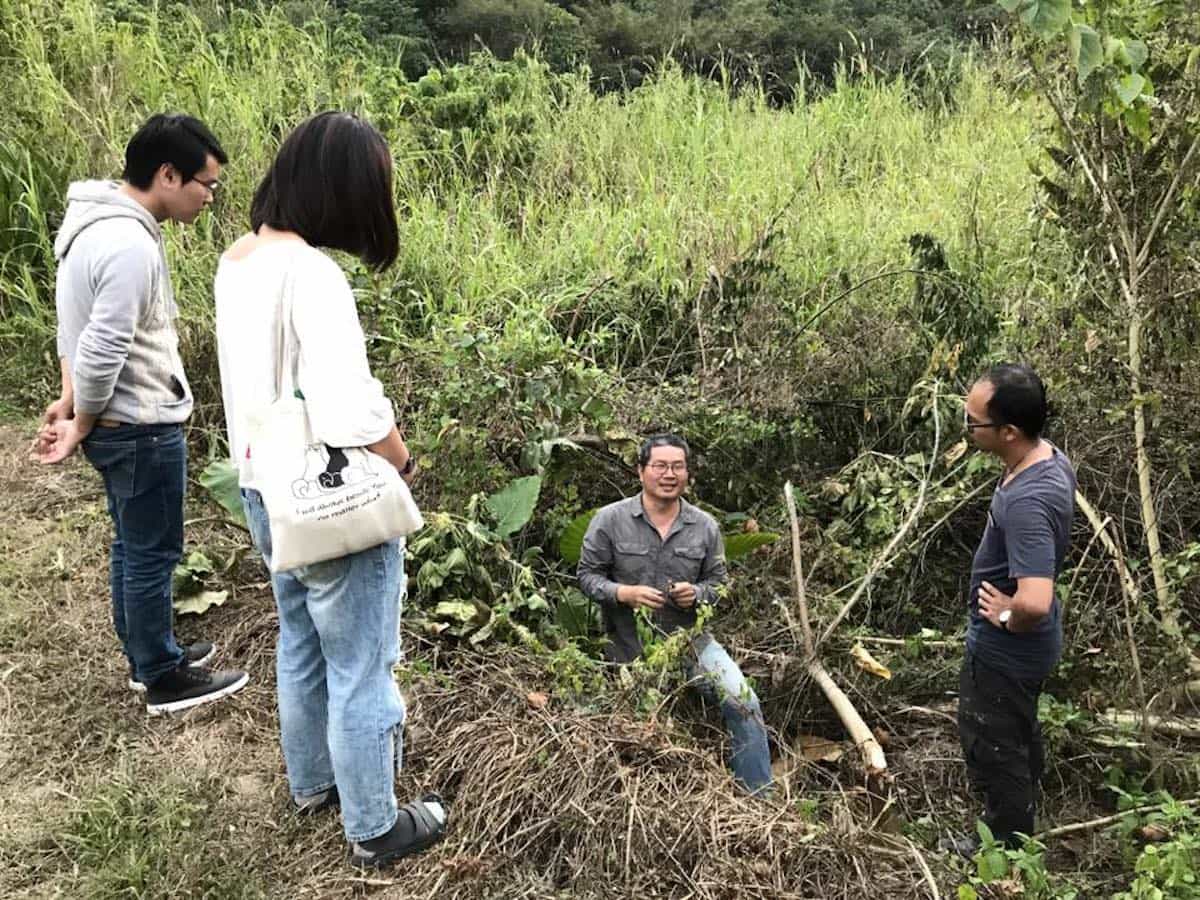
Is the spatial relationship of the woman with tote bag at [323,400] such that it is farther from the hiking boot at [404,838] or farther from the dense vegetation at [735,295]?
the dense vegetation at [735,295]

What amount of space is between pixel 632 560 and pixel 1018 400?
1.36 metres

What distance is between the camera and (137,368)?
2.75 meters

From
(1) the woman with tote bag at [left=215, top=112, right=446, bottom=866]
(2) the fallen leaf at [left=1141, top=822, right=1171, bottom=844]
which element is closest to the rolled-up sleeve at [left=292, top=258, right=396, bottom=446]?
(1) the woman with tote bag at [left=215, top=112, right=446, bottom=866]

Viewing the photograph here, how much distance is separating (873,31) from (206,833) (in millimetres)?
12827

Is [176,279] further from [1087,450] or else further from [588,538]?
[1087,450]

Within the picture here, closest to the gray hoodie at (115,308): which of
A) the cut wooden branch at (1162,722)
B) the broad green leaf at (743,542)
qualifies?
the broad green leaf at (743,542)

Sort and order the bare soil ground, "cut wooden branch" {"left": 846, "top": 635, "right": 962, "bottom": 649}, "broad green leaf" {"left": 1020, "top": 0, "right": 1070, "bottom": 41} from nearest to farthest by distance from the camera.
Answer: "broad green leaf" {"left": 1020, "top": 0, "right": 1070, "bottom": 41} < the bare soil ground < "cut wooden branch" {"left": 846, "top": 635, "right": 962, "bottom": 649}

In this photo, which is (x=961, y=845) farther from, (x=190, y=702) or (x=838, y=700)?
(x=190, y=702)

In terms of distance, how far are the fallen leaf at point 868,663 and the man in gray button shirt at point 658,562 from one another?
0.49 meters

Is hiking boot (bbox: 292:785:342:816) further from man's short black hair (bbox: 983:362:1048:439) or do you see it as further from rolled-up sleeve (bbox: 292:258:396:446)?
man's short black hair (bbox: 983:362:1048:439)

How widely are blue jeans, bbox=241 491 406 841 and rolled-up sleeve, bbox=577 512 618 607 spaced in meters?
1.05

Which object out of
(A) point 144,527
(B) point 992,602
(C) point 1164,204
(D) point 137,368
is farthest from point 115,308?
(C) point 1164,204

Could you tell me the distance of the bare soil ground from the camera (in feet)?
7.93

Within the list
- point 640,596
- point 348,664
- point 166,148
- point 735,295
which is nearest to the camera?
point 348,664
